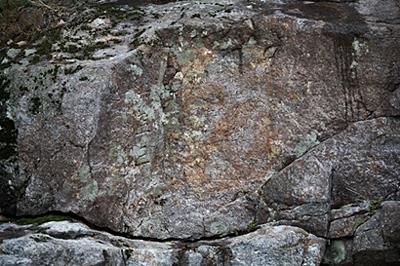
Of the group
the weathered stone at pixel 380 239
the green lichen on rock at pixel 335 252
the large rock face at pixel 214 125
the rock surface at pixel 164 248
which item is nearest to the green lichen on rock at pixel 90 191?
the large rock face at pixel 214 125

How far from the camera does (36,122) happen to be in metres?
5.92

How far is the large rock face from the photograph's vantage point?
228 inches

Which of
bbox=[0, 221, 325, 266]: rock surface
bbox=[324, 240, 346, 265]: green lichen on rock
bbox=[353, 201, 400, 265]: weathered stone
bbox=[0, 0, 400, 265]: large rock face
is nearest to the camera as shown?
bbox=[0, 221, 325, 266]: rock surface

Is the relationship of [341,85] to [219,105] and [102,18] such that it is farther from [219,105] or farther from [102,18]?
[102,18]

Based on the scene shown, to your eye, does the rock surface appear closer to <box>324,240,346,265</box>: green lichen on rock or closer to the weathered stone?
<box>324,240,346,265</box>: green lichen on rock

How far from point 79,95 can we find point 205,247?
2.07 m

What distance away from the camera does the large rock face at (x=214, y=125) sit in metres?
5.80

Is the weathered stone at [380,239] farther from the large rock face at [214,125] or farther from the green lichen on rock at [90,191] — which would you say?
the green lichen on rock at [90,191]

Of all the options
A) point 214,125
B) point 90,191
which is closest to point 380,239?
point 214,125

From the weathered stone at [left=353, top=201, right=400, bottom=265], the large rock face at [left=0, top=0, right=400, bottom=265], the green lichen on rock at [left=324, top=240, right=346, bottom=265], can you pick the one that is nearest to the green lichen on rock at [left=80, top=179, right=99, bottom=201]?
the large rock face at [left=0, top=0, right=400, bottom=265]

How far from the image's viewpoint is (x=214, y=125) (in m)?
6.16

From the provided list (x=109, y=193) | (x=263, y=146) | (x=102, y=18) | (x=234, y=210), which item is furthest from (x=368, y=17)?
(x=109, y=193)

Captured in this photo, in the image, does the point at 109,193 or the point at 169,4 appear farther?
the point at 169,4

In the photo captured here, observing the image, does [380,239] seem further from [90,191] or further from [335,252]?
[90,191]
